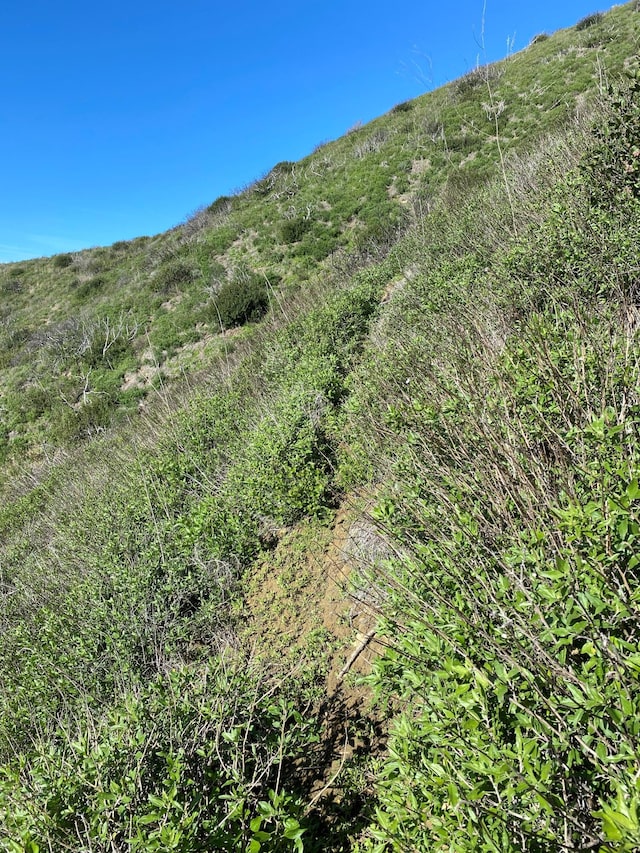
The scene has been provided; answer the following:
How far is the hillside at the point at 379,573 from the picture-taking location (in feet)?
4.25

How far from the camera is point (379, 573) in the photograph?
2.54 m

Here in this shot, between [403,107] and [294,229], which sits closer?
[294,229]

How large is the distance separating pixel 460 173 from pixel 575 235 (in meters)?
10.6

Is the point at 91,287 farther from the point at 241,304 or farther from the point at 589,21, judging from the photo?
the point at 589,21

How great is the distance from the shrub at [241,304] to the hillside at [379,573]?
10.1ft

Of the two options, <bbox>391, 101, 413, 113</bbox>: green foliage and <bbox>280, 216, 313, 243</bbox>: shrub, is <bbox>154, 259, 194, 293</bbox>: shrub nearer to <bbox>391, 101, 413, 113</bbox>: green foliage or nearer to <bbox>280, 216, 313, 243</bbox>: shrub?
<bbox>280, 216, 313, 243</bbox>: shrub

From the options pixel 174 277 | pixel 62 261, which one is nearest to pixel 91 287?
pixel 174 277

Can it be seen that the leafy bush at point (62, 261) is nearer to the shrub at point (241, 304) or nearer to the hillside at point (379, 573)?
the shrub at point (241, 304)

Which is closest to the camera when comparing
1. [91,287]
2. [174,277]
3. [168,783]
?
[168,783]

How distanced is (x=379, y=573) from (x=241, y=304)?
496 inches

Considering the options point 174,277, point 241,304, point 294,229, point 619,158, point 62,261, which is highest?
point 62,261

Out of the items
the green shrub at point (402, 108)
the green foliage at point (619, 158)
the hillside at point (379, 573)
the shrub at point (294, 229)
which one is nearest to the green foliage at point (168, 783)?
the hillside at point (379, 573)

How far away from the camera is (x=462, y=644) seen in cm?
156

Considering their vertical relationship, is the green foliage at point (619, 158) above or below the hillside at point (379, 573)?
above
